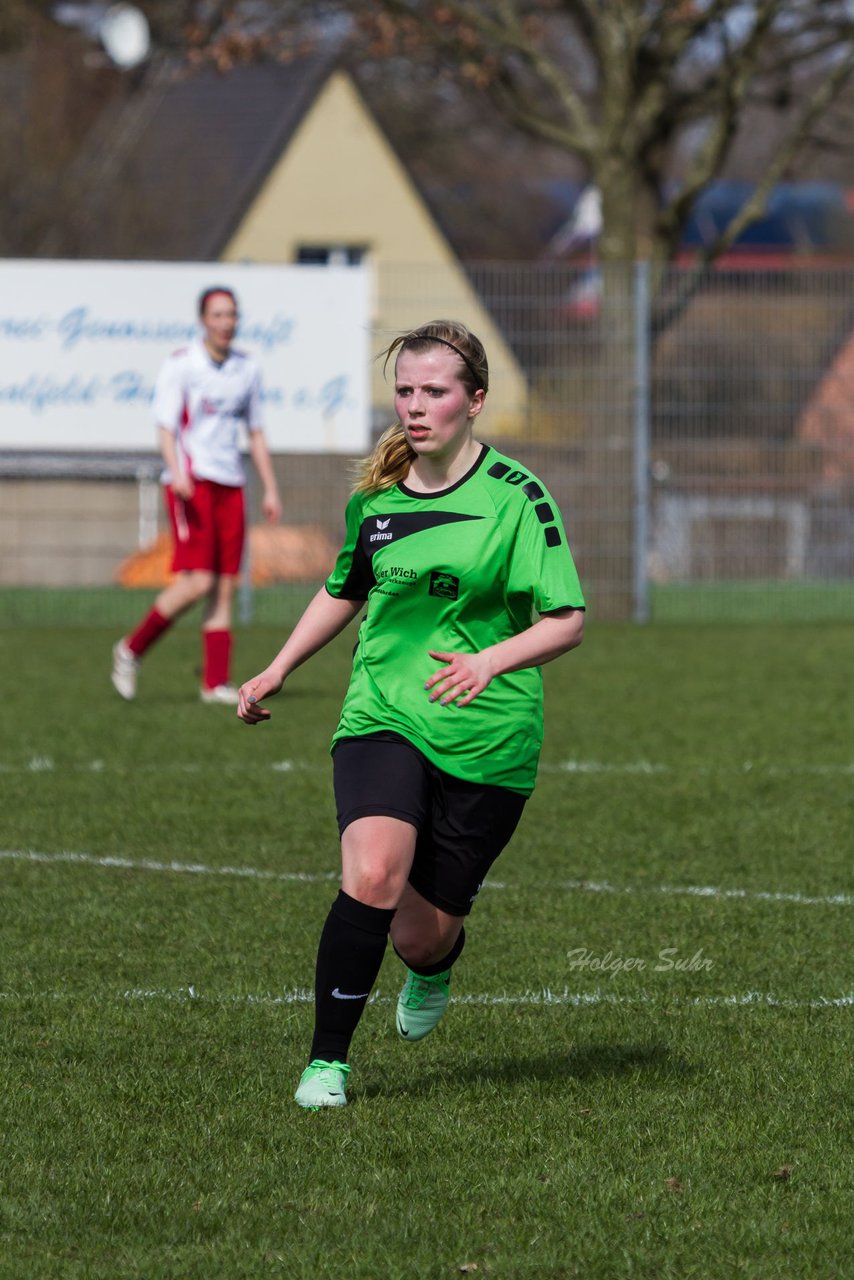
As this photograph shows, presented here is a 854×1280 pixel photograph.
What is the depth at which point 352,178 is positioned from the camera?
38062 millimetres

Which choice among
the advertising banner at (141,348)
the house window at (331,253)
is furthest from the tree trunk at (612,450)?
the house window at (331,253)

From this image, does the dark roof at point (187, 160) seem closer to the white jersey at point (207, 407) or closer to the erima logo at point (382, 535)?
the white jersey at point (207, 407)

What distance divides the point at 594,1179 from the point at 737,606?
1595 centimetres

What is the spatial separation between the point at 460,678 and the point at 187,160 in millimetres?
34611

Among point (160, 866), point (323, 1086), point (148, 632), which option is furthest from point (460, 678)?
point (148, 632)

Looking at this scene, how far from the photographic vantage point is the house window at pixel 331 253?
126 ft

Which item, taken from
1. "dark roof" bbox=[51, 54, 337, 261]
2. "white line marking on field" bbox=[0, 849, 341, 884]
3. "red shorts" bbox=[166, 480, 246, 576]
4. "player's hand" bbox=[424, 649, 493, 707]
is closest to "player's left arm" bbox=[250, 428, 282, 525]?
"red shorts" bbox=[166, 480, 246, 576]

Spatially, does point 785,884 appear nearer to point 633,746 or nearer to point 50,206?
point 633,746

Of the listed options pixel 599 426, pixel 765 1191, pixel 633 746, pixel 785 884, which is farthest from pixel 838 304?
pixel 765 1191

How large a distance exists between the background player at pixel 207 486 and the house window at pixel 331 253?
2703cm

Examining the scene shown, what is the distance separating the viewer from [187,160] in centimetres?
3731

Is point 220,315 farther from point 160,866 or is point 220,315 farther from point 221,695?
point 160,866

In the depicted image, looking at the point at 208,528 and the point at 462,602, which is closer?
the point at 462,602

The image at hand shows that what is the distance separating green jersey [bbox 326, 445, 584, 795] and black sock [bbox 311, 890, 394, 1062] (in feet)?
1.12
